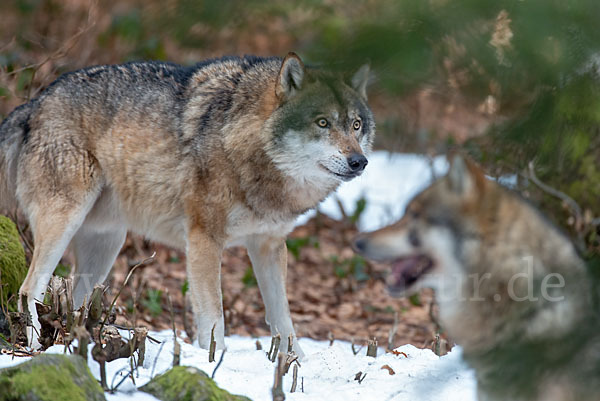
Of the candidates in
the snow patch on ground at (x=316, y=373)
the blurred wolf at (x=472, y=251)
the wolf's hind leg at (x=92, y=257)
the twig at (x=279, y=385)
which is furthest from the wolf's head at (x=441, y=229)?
the wolf's hind leg at (x=92, y=257)

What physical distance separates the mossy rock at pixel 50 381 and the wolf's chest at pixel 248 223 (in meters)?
2.09

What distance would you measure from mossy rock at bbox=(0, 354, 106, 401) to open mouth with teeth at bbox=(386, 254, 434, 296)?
132 centimetres

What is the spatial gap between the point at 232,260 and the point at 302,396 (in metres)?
5.40

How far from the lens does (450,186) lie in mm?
2742

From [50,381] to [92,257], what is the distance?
2913 millimetres

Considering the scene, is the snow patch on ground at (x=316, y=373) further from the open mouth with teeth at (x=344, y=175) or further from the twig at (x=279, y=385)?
the open mouth with teeth at (x=344, y=175)

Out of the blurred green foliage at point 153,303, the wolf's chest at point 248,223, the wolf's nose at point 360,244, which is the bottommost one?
the wolf's nose at point 360,244

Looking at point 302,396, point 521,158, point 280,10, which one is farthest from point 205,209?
point 280,10

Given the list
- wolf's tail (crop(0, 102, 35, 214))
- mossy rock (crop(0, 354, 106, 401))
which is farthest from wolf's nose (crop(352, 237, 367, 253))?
wolf's tail (crop(0, 102, 35, 214))

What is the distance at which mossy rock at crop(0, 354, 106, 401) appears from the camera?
8.90ft

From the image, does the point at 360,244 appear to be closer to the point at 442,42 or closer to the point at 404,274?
the point at 404,274

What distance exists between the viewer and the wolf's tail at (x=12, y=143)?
5312 millimetres

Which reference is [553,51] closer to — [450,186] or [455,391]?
[450,186]

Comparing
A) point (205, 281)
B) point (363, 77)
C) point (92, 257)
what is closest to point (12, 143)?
point (92, 257)
